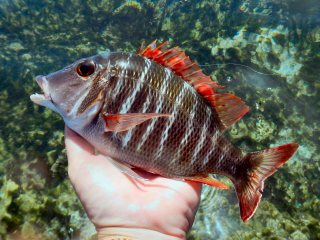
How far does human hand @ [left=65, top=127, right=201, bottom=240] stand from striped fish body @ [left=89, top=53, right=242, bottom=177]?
13 centimetres

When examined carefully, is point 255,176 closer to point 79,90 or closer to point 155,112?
point 155,112

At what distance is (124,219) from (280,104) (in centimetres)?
418

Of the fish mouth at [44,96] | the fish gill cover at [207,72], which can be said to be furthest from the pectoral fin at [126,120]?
the fish gill cover at [207,72]

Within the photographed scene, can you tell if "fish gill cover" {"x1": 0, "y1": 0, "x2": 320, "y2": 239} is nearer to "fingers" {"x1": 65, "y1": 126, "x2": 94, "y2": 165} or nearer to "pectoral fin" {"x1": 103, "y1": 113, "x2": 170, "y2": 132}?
"fingers" {"x1": 65, "y1": 126, "x2": 94, "y2": 165}

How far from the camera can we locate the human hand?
92.7 inches

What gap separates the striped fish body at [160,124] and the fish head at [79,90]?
7cm

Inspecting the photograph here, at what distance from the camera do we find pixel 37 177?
4273mm

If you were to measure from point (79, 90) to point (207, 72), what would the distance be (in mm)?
4070

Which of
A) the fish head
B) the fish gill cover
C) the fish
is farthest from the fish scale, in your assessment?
the fish gill cover

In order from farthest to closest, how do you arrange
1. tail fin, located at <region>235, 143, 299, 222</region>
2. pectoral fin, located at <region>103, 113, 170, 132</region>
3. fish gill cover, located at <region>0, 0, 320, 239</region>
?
1. fish gill cover, located at <region>0, 0, 320, 239</region>
2. tail fin, located at <region>235, 143, 299, 222</region>
3. pectoral fin, located at <region>103, 113, 170, 132</region>

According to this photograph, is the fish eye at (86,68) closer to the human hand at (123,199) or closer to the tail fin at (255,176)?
the human hand at (123,199)

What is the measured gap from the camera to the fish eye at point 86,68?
2367 millimetres

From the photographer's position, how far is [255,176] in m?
2.59


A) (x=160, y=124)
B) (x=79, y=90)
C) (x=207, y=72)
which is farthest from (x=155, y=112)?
(x=207, y=72)
